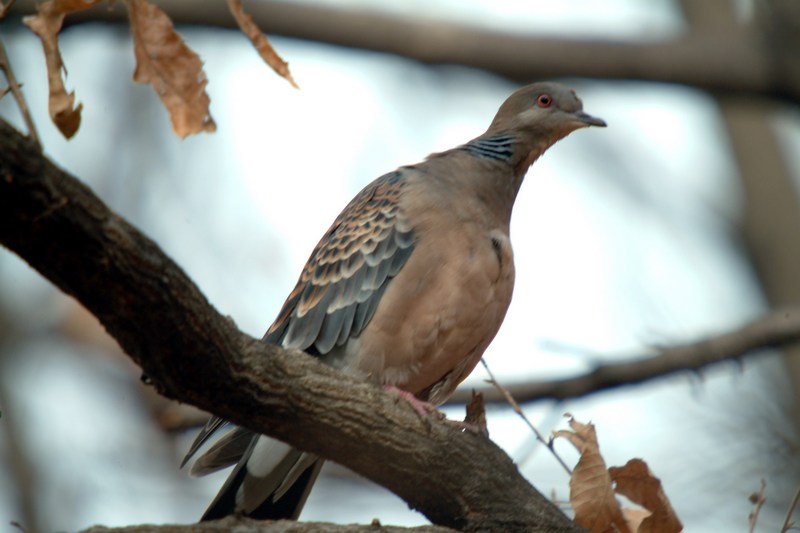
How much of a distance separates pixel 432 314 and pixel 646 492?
108 cm

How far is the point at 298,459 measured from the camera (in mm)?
4934

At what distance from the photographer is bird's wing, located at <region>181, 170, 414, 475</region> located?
504cm

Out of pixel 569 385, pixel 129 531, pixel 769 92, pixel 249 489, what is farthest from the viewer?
pixel 769 92

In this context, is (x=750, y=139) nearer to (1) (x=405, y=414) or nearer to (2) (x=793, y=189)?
(2) (x=793, y=189)

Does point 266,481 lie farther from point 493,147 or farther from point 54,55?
point 54,55

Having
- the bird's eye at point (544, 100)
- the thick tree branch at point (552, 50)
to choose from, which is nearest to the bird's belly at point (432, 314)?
the bird's eye at point (544, 100)

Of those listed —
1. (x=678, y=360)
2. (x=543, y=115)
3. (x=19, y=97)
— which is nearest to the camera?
(x=19, y=97)

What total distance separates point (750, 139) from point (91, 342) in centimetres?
751

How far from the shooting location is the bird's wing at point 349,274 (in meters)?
5.06

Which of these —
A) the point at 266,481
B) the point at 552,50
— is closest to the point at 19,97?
the point at 266,481

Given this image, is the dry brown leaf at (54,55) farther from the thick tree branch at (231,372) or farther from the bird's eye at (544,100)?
the bird's eye at (544,100)

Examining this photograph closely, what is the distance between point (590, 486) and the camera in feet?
14.2

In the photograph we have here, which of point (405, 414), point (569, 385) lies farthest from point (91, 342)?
point (405, 414)

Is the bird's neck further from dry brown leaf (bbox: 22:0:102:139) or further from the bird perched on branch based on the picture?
dry brown leaf (bbox: 22:0:102:139)
